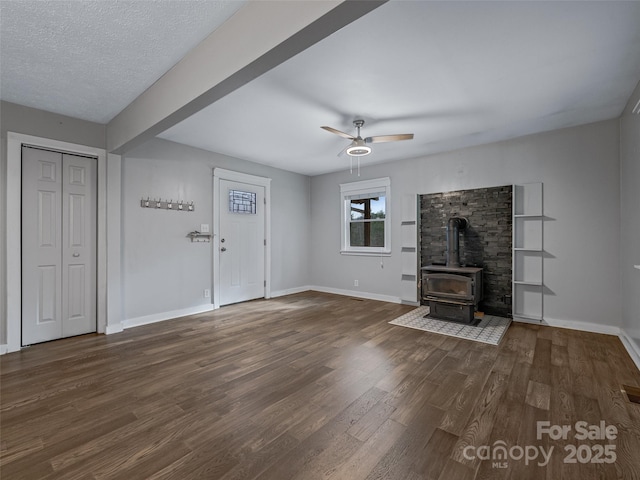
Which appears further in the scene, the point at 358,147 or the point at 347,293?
the point at 347,293

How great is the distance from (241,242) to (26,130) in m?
3.07

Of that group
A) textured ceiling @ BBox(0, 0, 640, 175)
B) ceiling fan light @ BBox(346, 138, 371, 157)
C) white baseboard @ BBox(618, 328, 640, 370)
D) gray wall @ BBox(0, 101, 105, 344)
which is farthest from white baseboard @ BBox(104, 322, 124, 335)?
white baseboard @ BBox(618, 328, 640, 370)

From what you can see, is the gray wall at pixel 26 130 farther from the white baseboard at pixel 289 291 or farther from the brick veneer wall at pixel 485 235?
the brick veneer wall at pixel 485 235

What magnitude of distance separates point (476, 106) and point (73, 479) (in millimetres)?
4332

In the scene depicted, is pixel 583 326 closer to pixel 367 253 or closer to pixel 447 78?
pixel 367 253

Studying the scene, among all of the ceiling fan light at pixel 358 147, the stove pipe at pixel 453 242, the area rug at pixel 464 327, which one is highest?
the ceiling fan light at pixel 358 147

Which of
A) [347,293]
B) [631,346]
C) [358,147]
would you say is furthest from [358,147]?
[631,346]

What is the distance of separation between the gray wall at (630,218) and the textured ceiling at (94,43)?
3825mm

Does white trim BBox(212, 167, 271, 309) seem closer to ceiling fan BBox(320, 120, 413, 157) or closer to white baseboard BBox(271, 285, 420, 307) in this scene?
white baseboard BBox(271, 285, 420, 307)

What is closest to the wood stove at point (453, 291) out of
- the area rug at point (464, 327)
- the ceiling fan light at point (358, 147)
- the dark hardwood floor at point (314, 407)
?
the area rug at point (464, 327)

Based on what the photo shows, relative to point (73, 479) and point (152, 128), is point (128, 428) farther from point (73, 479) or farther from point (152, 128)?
point (152, 128)

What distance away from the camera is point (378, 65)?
244cm

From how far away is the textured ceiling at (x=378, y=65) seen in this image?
190 cm

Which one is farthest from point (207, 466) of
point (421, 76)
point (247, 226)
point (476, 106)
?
point (247, 226)
